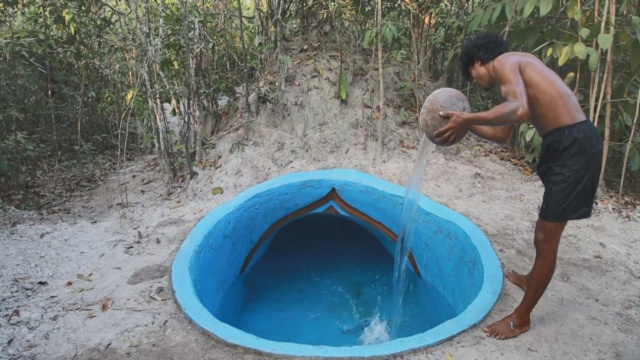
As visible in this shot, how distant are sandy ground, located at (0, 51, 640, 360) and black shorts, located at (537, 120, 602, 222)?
0.64 meters

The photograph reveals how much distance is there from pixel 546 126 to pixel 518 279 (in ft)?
3.19

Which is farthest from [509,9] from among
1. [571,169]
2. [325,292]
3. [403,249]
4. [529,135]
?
[325,292]

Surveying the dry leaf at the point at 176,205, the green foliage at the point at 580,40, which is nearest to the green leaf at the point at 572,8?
the green foliage at the point at 580,40

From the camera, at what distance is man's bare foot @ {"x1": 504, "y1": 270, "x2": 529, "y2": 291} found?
2.78 m

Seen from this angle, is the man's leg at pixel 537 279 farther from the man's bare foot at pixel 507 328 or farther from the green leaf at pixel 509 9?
the green leaf at pixel 509 9

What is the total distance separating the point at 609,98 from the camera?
3562 millimetres

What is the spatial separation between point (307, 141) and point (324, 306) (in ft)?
4.68

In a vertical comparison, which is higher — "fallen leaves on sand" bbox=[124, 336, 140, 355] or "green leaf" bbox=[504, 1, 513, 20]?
"green leaf" bbox=[504, 1, 513, 20]

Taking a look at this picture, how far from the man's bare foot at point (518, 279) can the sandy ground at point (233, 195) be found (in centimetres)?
4

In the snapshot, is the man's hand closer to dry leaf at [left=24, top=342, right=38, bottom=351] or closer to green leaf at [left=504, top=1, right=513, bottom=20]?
green leaf at [left=504, top=1, right=513, bottom=20]

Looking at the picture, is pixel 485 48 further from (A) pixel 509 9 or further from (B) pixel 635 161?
(B) pixel 635 161

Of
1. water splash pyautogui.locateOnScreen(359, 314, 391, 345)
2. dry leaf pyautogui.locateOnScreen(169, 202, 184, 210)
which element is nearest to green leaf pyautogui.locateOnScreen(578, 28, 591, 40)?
water splash pyautogui.locateOnScreen(359, 314, 391, 345)

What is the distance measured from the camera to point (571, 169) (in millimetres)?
2225

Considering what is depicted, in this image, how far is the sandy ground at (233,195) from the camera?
242 cm
